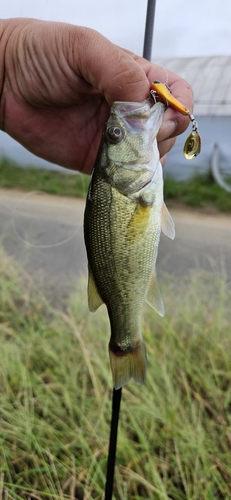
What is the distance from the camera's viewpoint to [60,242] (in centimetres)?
319

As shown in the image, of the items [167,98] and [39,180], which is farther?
[39,180]

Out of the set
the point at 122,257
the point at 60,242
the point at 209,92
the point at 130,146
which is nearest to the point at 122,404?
the point at 122,257

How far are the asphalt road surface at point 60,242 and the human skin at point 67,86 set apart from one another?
145cm

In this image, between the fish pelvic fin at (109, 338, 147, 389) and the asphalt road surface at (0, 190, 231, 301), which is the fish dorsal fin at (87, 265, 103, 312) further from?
the asphalt road surface at (0, 190, 231, 301)

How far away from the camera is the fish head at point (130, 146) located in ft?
3.23

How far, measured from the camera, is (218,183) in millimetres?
4301

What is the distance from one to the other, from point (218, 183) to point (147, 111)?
3.46 m

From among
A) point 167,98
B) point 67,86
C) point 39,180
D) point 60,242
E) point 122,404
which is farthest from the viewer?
point 39,180

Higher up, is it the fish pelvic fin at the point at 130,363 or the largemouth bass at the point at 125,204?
the largemouth bass at the point at 125,204

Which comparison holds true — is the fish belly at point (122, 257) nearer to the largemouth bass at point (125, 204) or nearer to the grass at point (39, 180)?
the largemouth bass at point (125, 204)

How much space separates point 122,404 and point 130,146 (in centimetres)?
126

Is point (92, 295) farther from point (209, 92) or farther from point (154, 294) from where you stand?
point (209, 92)


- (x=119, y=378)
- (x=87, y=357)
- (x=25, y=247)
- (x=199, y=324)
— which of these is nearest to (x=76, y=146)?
(x=119, y=378)

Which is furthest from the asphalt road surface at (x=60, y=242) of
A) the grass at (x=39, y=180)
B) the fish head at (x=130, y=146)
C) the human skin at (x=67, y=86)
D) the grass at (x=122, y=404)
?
the fish head at (x=130, y=146)
